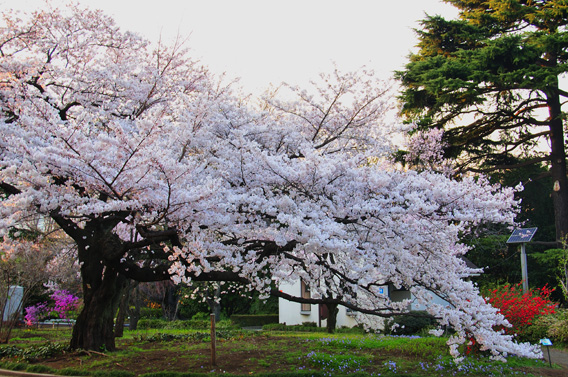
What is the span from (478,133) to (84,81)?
17.5 meters

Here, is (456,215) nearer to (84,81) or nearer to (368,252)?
(368,252)

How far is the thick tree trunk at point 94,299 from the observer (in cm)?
923

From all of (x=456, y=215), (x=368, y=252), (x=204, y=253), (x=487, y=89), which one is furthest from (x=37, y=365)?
(x=487, y=89)

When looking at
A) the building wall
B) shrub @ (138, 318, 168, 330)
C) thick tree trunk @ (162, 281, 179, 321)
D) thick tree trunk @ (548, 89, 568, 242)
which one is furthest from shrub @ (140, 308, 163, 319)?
thick tree trunk @ (548, 89, 568, 242)

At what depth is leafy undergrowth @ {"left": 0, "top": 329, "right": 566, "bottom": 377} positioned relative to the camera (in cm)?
762

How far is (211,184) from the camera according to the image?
612 cm

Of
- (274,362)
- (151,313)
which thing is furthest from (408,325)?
(151,313)

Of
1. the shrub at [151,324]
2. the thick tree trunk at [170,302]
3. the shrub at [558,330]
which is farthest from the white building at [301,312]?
the shrub at [558,330]

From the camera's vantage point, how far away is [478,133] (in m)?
20.6

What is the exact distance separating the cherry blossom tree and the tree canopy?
11.5m

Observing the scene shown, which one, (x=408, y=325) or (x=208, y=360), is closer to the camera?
(x=208, y=360)

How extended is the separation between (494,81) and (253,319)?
17.4m

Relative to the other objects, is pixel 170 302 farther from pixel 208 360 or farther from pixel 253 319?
pixel 208 360

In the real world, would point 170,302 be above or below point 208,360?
below
